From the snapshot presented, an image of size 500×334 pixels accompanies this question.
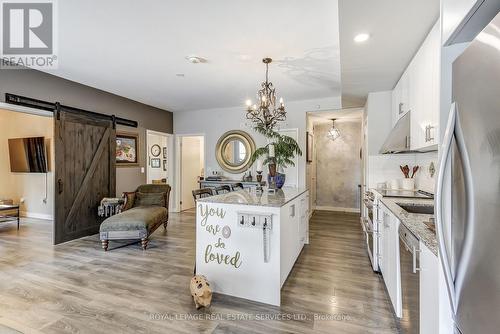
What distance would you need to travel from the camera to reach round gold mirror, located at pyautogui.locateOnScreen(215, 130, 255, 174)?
5.73m

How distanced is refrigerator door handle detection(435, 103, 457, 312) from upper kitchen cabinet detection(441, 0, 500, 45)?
1.06 ft

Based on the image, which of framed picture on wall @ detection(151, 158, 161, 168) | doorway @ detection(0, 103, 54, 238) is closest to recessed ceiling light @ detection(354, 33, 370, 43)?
doorway @ detection(0, 103, 54, 238)

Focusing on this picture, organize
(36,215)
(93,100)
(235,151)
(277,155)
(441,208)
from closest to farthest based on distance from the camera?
(441,208), (277,155), (93,100), (36,215), (235,151)

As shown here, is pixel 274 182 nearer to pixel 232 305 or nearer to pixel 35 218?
pixel 232 305

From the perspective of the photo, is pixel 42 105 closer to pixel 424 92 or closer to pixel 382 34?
pixel 382 34

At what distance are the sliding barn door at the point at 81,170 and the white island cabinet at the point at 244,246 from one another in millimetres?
2887

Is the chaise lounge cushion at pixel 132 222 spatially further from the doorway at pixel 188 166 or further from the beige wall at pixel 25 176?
the beige wall at pixel 25 176

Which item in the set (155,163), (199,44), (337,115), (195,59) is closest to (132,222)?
(195,59)

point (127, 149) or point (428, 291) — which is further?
point (127, 149)

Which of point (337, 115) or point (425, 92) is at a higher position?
point (337, 115)

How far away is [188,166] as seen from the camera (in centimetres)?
679

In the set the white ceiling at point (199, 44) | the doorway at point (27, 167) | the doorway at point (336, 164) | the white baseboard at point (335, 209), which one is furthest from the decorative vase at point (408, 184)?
the doorway at point (27, 167)

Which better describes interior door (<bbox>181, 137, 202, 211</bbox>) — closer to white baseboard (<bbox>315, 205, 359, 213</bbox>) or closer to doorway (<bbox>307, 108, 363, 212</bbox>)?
Result: doorway (<bbox>307, 108, 363, 212</bbox>)

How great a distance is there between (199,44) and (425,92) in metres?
2.42
